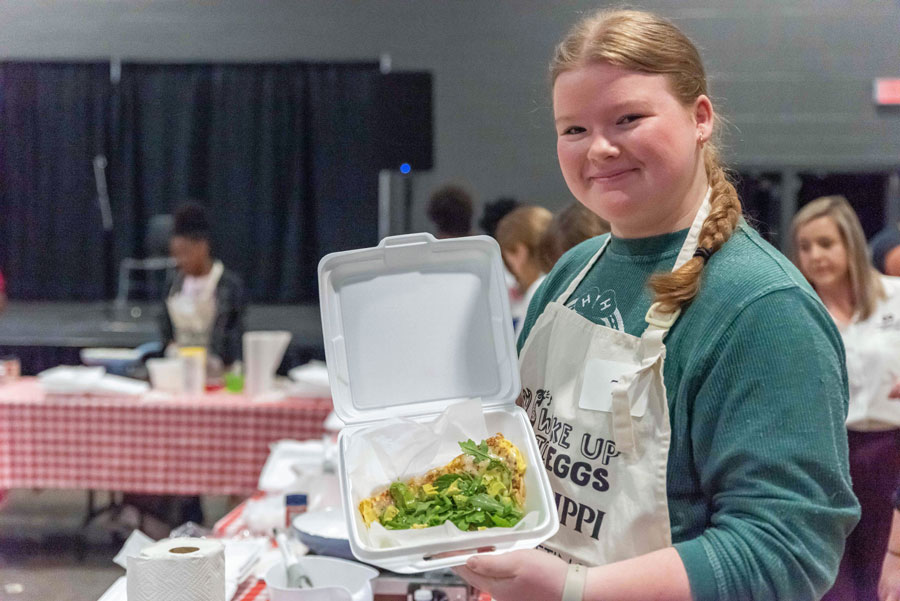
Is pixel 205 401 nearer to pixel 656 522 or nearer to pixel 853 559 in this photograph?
pixel 853 559

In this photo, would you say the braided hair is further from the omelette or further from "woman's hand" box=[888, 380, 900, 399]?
"woman's hand" box=[888, 380, 900, 399]

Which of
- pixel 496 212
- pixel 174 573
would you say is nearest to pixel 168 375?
pixel 496 212

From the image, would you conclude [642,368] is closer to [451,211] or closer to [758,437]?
[758,437]

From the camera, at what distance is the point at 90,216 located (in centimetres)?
825

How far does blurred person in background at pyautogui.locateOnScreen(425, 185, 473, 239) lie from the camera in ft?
13.3

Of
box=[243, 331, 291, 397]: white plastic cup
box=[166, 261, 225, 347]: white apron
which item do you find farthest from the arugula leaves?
box=[166, 261, 225, 347]: white apron

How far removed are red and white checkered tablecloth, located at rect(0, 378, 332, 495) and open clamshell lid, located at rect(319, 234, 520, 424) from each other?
8.14 ft

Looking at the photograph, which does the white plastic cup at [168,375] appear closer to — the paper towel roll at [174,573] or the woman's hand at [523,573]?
the paper towel roll at [174,573]

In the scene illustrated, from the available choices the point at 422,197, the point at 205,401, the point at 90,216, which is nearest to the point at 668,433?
the point at 205,401

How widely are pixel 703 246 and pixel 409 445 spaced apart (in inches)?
20.3

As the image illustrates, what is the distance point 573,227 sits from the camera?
2580 millimetres

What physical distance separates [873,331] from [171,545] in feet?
8.19

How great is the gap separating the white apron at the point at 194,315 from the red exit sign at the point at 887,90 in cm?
511

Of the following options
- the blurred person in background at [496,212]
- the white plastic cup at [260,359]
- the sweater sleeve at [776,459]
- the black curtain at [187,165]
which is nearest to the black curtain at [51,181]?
the black curtain at [187,165]
